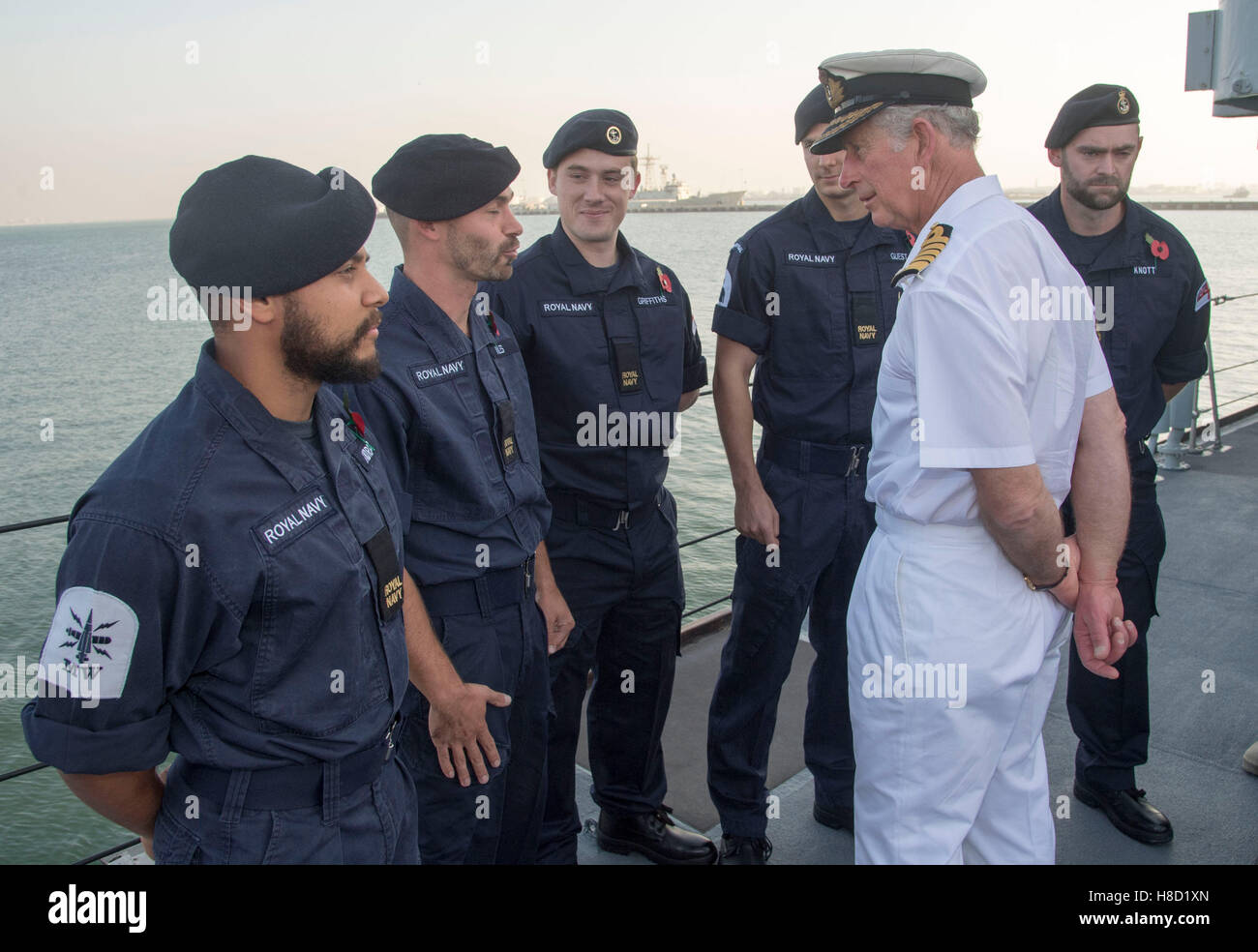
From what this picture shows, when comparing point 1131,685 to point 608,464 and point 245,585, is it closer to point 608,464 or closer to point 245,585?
point 608,464

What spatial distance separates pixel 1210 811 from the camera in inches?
117

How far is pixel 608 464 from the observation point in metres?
2.71

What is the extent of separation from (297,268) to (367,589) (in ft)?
1.70

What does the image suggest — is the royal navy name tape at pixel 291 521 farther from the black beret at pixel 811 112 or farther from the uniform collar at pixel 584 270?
the black beret at pixel 811 112

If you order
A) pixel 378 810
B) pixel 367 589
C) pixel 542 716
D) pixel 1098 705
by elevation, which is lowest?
pixel 1098 705

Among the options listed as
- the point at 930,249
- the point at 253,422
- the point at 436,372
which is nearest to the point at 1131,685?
the point at 930,249

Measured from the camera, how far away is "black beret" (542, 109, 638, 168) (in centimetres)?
279

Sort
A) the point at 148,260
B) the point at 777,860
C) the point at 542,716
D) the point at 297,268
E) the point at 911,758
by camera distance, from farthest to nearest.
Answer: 1. the point at 148,260
2. the point at 777,860
3. the point at 542,716
4. the point at 911,758
5. the point at 297,268

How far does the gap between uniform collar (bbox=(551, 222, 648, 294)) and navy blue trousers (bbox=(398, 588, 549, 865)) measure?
925 millimetres

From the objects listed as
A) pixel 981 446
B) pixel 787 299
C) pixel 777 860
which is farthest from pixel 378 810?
pixel 787 299

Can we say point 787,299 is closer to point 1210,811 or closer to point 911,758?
point 911,758

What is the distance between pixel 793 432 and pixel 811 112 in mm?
959

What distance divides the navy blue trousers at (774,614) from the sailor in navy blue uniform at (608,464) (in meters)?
0.18

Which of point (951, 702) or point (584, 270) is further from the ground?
point (584, 270)
